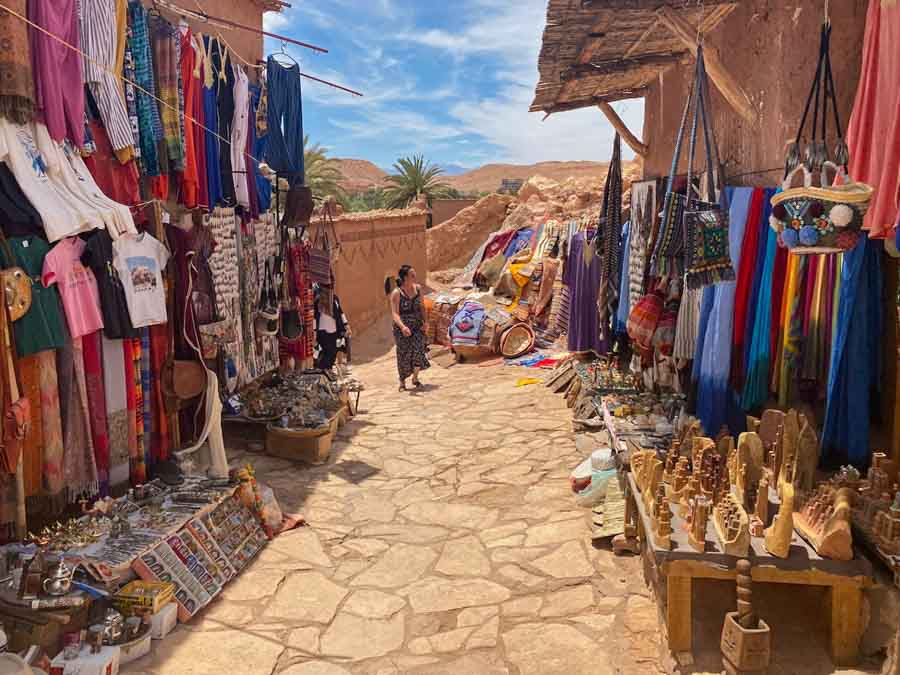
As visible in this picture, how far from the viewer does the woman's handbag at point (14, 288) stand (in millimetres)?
Result: 4051

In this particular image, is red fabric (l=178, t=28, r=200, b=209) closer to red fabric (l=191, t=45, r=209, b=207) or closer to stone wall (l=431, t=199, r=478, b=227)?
red fabric (l=191, t=45, r=209, b=207)

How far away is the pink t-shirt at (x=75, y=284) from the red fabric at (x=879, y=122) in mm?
4446

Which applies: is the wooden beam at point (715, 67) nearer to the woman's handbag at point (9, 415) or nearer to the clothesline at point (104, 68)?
the clothesline at point (104, 68)

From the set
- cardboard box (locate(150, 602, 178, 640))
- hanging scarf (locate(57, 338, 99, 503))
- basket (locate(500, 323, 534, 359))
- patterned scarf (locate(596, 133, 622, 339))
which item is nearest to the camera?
cardboard box (locate(150, 602, 178, 640))

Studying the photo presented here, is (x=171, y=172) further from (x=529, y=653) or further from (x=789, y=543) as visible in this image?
(x=789, y=543)

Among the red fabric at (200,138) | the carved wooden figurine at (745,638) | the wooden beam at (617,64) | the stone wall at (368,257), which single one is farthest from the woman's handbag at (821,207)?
the stone wall at (368,257)

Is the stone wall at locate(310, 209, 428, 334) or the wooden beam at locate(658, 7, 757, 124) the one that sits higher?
the wooden beam at locate(658, 7, 757, 124)

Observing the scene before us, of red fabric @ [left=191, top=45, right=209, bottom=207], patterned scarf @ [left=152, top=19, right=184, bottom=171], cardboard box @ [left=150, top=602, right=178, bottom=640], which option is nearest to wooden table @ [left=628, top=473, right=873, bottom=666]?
Result: cardboard box @ [left=150, top=602, right=178, bottom=640]

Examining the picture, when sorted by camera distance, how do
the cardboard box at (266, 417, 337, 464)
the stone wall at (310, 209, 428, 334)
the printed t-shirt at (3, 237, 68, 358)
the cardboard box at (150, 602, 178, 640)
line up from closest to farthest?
1. the cardboard box at (150, 602, 178, 640)
2. the printed t-shirt at (3, 237, 68, 358)
3. the cardboard box at (266, 417, 337, 464)
4. the stone wall at (310, 209, 428, 334)

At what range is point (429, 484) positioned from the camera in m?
6.82

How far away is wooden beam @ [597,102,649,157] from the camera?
29.2 feet

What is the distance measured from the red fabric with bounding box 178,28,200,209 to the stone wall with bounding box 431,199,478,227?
22.8m

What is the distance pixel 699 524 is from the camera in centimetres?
367

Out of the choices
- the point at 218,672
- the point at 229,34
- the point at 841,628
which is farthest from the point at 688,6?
the point at 218,672
